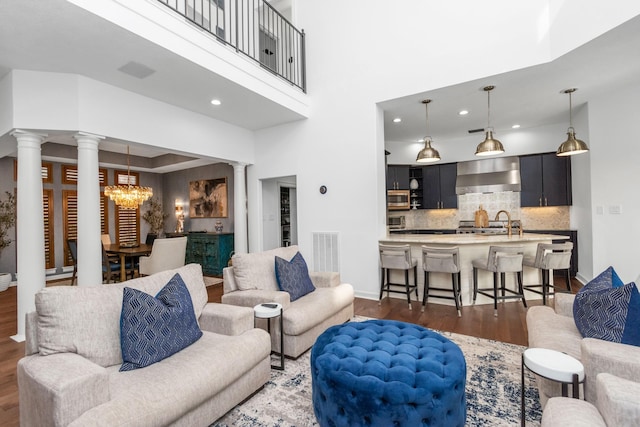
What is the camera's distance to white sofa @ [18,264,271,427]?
4.49ft

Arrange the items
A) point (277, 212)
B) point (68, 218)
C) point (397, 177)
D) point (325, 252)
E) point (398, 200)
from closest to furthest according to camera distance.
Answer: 1. point (325, 252)
2. point (277, 212)
3. point (68, 218)
4. point (398, 200)
5. point (397, 177)

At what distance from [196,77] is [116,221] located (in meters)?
5.99

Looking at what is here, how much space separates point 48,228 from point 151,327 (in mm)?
7063

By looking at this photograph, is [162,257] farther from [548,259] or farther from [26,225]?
[548,259]

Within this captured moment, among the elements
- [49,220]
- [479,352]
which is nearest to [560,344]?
[479,352]

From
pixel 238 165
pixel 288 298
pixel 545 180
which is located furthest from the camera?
pixel 545 180

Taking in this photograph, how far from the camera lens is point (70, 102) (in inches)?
139

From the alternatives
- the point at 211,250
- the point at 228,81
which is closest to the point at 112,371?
the point at 228,81

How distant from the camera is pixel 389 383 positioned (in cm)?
152

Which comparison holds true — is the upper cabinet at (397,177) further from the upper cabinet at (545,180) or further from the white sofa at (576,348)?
the white sofa at (576,348)

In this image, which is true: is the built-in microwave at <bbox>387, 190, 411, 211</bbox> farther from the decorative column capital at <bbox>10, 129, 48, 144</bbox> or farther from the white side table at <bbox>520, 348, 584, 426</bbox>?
the decorative column capital at <bbox>10, 129, 48, 144</bbox>

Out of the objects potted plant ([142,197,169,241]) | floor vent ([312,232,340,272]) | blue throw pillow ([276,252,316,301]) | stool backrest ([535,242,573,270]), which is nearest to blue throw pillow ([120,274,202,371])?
blue throw pillow ([276,252,316,301])

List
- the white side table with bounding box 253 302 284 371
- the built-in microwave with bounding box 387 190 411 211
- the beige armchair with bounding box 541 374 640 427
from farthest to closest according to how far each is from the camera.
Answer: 1. the built-in microwave with bounding box 387 190 411 211
2. the white side table with bounding box 253 302 284 371
3. the beige armchair with bounding box 541 374 640 427

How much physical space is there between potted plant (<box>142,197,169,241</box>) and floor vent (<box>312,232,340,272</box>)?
5328mm
